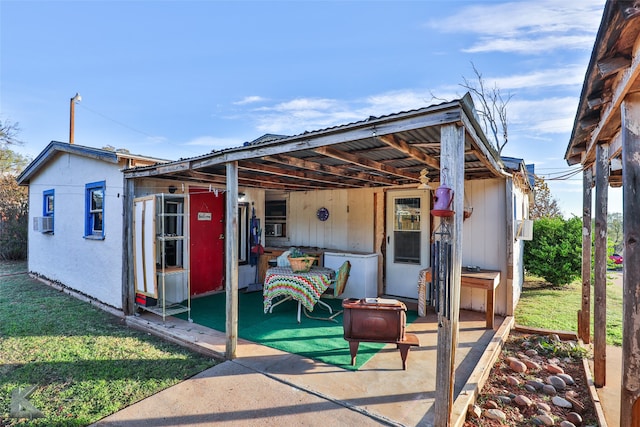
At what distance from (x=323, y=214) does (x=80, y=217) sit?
4989 mm

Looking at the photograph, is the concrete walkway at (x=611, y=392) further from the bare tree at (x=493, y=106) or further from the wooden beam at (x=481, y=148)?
the bare tree at (x=493, y=106)

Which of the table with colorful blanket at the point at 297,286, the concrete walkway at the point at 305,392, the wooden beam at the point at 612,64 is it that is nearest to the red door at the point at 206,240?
the table with colorful blanket at the point at 297,286

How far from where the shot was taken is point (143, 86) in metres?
12.1

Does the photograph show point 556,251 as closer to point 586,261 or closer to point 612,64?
point 586,261

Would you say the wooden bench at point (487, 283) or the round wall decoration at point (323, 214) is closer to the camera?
the wooden bench at point (487, 283)

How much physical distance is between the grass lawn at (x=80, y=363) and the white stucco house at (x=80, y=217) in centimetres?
83

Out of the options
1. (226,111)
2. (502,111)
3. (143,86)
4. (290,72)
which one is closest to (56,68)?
(143,86)

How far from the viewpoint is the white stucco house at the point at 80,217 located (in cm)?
535

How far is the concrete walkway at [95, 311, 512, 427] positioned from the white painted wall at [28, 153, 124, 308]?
267 centimetres

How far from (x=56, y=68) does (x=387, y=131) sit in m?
12.6

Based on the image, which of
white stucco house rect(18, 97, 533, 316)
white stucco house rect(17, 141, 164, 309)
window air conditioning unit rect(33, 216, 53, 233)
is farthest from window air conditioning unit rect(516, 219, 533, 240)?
window air conditioning unit rect(33, 216, 53, 233)

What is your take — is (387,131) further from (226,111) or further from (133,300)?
(226,111)

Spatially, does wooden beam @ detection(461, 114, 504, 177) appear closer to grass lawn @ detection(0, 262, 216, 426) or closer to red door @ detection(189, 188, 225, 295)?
grass lawn @ detection(0, 262, 216, 426)

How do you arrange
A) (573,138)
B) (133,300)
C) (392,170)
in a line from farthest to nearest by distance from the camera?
(133,300) < (392,170) < (573,138)
